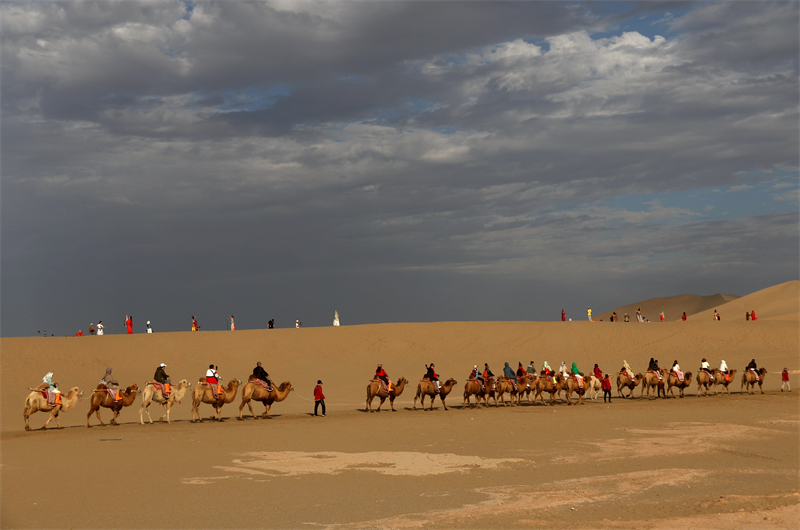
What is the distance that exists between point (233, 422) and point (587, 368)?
1145 inches

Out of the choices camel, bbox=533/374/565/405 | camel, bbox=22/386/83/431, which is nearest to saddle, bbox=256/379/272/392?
camel, bbox=22/386/83/431

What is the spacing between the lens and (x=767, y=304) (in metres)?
82.2

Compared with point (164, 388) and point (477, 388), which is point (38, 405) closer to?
point (164, 388)

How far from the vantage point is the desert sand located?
435 inches

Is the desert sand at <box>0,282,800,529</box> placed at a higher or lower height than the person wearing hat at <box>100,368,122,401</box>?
lower

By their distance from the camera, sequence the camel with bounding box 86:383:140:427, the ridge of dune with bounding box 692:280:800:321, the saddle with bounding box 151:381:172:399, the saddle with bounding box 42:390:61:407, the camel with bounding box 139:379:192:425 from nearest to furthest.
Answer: the saddle with bounding box 42:390:61:407
the camel with bounding box 86:383:140:427
the camel with bounding box 139:379:192:425
the saddle with bounding box 151:381:172:399
the ridge of dune with bounding box 692:280:800:321

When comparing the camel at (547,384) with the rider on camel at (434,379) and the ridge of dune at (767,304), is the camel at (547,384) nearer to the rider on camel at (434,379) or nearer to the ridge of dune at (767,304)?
the rider on camel at (434,379)

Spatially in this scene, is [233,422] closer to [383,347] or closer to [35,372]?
[35,372]

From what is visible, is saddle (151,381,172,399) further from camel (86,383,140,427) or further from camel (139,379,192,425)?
camel (86,383,140,427)

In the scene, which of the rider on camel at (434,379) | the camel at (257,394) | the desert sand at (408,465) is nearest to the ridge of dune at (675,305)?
the desert sand at (408,465)

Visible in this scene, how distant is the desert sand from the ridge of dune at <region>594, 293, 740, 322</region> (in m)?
120

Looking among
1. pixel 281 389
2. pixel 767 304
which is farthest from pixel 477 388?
pixel 767 304

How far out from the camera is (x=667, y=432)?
67.8 feet

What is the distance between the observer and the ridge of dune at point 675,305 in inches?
5974
